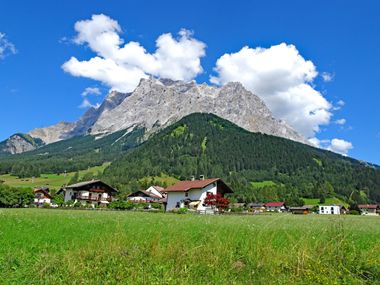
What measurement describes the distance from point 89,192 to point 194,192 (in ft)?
146

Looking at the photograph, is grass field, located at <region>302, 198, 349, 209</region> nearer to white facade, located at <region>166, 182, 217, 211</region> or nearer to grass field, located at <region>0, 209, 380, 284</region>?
white facade, located at <region>166, 182, 217, 211</region>

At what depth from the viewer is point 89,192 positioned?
347 ft

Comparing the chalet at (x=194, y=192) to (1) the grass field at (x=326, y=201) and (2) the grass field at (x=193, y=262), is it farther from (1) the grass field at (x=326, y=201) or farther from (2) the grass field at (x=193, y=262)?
(1) the grass field at (x=326, y=201)

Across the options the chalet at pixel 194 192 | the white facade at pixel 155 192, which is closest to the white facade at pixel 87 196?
the white facade at pixel 155 192

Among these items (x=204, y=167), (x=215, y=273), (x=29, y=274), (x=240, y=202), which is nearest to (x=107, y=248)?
(x=29, y=274)

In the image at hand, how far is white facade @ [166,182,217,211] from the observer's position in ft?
238

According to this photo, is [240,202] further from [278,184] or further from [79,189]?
[79,189]

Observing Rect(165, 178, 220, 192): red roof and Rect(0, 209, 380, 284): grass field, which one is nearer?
Rect(0, 209, 380, 284): grass field

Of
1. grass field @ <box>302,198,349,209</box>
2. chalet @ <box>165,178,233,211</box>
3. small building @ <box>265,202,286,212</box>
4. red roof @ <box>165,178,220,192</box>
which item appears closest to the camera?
chalet @ <box>165,178,233,211</box>

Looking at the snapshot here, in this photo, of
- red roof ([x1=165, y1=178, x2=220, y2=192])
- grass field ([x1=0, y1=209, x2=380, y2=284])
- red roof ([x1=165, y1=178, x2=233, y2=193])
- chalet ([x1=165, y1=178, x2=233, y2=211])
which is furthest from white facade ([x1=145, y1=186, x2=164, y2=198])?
grass field ([x1=0, y1=209, x2=380, y2=284])

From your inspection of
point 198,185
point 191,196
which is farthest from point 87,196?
point 198,185

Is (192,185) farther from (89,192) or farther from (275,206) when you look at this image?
(275,206)

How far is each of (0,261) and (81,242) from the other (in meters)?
2.53

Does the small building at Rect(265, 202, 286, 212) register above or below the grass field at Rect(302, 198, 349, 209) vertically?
below
